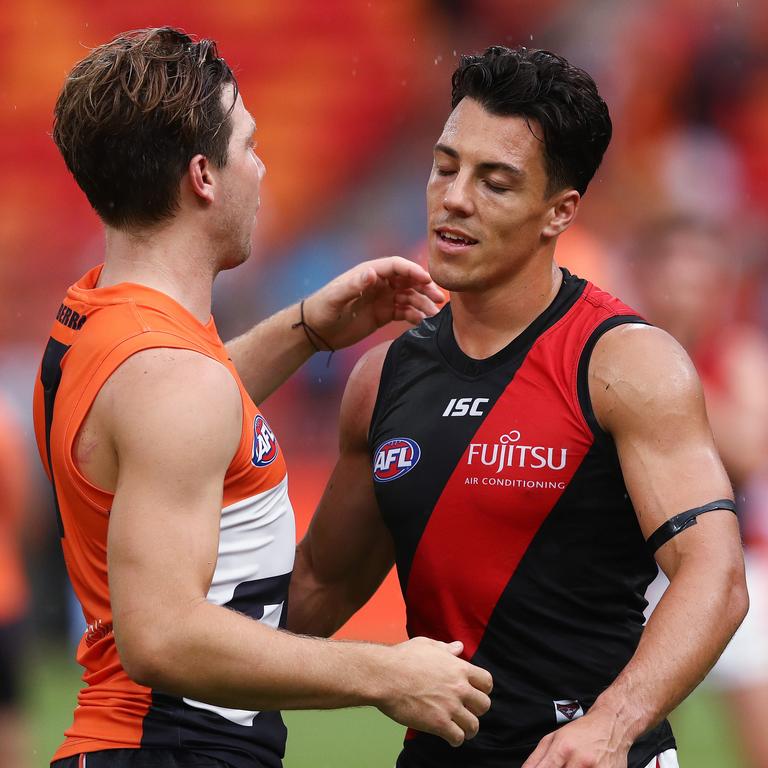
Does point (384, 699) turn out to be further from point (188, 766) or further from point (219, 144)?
point (219, 144)

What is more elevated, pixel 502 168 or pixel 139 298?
pixel 502 168

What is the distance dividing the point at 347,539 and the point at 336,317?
606 mm

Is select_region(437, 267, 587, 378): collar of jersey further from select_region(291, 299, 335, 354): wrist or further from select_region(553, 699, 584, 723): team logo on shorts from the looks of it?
select_region(553, 699, 584, 723): team logo on shorts

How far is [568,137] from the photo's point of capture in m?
3.03

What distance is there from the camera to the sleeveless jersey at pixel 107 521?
2.33m

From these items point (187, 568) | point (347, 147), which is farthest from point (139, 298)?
point (347, 147)

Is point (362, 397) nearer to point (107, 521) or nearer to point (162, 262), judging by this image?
point (162, 262)

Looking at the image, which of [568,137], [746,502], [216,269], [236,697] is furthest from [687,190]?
[236,697]

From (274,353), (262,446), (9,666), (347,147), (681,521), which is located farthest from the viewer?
(347,147)

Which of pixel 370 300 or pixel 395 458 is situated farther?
pixel 370 300

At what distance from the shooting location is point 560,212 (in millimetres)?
3109

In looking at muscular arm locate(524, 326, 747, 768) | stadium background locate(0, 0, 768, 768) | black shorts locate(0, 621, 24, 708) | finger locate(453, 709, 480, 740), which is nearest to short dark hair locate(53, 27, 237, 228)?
muscular arm locate(524, 326, 747, 768)

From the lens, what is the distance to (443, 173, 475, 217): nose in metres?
2.97

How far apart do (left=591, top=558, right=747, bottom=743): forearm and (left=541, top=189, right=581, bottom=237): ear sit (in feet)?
3.09
